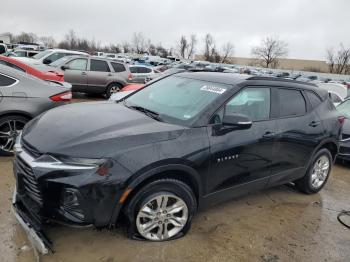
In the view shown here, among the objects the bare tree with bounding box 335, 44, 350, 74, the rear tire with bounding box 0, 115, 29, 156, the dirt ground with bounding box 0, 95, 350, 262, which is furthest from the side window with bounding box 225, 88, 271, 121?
the bare tree with bounding box 335, 44, 350, 74

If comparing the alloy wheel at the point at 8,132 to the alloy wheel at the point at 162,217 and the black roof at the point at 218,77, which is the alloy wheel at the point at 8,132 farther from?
the alloy wheel at the point at 162,217

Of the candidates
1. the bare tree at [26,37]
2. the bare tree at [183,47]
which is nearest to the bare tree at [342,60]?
the bare tree at [183,47]

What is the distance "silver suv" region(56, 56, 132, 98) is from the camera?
1250 cm

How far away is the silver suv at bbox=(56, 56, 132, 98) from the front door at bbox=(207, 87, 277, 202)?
9582mm

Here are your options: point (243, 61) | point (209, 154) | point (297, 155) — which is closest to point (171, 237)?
point (209, 154)

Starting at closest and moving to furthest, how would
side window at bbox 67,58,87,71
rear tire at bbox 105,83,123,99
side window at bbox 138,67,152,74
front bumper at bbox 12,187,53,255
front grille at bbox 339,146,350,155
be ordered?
front bumper at bbox 12,187,53,255 → front grille at bbox 339,146,350,155 → side window at bbox 67,58,87,71 → rear tire at bbox 105,83,123,99 → side window at bbox 138,67,152,74

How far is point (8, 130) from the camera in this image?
5.28m

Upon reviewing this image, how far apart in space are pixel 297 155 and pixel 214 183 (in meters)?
1.59

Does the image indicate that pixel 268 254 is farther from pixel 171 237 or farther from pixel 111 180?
pixel 111 180

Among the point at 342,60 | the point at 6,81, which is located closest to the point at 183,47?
the point at 342,60

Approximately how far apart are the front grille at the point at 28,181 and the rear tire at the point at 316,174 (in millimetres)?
3806

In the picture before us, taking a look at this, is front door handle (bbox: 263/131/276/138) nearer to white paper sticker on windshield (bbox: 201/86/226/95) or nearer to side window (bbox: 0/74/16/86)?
white paper sticker on windshield (bbox: 201/86/226/95)

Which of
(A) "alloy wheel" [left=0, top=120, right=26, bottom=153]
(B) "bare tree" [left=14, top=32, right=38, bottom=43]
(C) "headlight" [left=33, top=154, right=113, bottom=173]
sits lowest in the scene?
(A) "alloy wheel" [left=0, top=120, right=26, bottom=153]

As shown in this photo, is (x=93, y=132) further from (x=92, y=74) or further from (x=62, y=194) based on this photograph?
(x=92, y=74)
